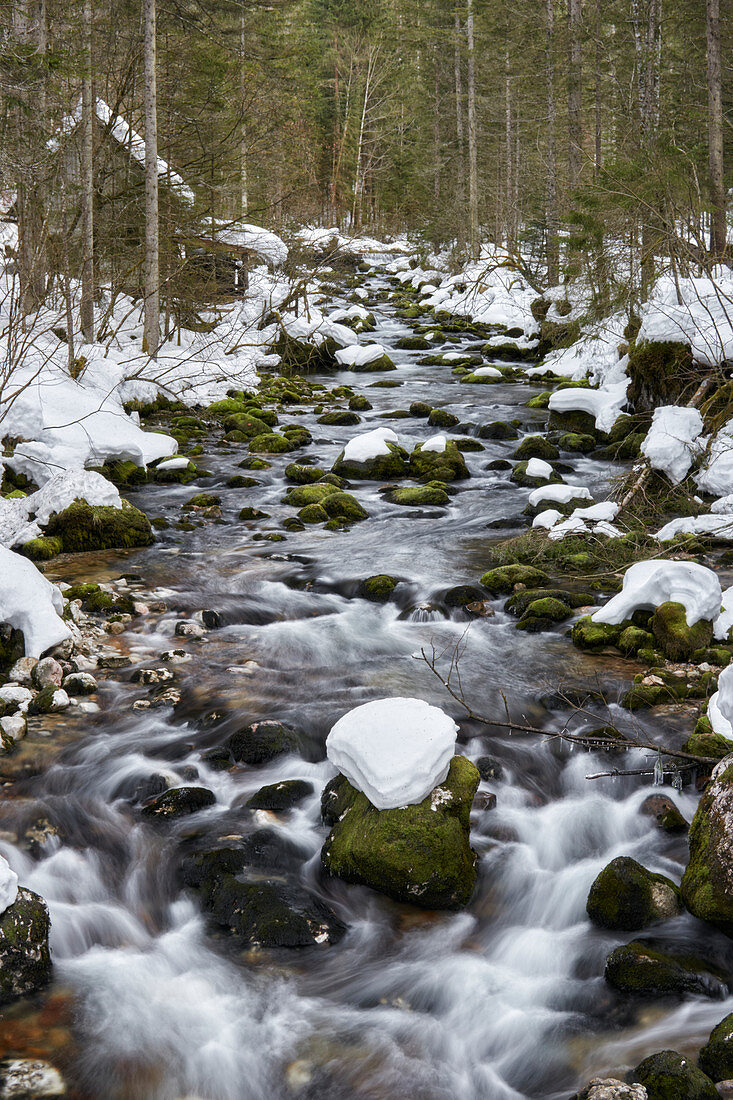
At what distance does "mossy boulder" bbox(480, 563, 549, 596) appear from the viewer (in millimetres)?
7844

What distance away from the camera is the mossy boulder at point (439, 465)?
12.0 meters

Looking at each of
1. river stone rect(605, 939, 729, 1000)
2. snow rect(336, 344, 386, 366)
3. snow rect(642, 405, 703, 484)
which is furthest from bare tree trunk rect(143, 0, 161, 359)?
river stone rect(605, 939, 729, 1000)

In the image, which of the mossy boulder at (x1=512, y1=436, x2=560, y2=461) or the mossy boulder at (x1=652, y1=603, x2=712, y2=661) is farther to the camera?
the mossy boulder at (x1=512, y1=436, x2=560, y2=461)

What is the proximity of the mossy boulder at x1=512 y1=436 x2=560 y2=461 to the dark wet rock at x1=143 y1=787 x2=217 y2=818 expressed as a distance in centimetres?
891

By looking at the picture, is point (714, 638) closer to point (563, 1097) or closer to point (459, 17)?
point (563, 1097)

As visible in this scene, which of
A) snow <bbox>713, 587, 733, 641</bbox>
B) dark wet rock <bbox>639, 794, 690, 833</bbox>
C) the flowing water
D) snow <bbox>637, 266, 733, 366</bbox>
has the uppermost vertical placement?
snow <bbox>637, 266, 733, 366</bbox>

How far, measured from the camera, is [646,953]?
12.0 feet

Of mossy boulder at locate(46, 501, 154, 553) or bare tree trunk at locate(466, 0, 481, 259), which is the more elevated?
bare tree trunk at locate(466, 0, 481, 259)

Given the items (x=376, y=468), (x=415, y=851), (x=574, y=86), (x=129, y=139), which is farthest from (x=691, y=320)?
(x=574, y=86)

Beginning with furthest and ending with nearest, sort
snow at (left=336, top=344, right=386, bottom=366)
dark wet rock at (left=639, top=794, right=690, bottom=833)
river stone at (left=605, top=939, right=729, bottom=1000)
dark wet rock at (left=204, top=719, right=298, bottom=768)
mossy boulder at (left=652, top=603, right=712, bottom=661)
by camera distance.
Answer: snow at (left=336, top=344, right=386, bottom=366), mossy boulder at (left=652, top=603, right=712, bottom=661), dark wet rock at (left=204, top=719, right=298, bottom=768), dark wet rock at (left=639, top=794, right=690, bottom=833), river stone at (left=605, top=939, right=729, bottom=1000)

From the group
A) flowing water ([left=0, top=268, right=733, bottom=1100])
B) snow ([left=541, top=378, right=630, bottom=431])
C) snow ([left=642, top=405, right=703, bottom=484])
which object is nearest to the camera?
flowing water ([left=0, top=268, right=733, bottom=1100])

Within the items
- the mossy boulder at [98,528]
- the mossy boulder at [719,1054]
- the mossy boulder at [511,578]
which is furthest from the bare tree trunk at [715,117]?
the mossy boulder at [719,1054]

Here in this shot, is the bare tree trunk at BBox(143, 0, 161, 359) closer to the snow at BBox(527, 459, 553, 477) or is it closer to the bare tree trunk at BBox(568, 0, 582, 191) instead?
the snow at BBox(527, 459, 553, 477)

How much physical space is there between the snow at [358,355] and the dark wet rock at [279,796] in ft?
54.6
